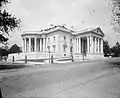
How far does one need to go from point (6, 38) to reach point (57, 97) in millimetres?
14051

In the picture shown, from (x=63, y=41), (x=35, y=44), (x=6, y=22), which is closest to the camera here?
(x=6, y=22)

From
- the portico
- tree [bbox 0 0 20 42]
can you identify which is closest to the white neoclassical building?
the portico

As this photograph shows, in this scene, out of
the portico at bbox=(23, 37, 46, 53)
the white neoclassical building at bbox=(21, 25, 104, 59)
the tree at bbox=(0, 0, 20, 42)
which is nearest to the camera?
the tree at bbox=(0, 0, 20, 42)

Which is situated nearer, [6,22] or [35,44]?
[6,22]

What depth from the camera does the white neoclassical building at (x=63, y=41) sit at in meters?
53.9

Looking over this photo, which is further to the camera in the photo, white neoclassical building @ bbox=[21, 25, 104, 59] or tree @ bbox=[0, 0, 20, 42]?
white neoclassical building @ bbox=[21, 25, 104, 59]

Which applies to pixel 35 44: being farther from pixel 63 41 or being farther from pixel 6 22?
pixel 6 22

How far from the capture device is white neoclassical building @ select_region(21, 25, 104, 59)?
5388cm

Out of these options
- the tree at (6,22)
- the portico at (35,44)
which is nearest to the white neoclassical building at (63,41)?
the portico at (35,44)

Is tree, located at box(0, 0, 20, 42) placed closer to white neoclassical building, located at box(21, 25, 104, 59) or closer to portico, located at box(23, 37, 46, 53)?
white neoclassical building, located at box(21, 25, 104, 59)

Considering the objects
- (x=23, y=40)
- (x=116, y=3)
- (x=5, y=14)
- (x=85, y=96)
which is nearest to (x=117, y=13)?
(x=116, y=3)

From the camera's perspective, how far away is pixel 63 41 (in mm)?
54969

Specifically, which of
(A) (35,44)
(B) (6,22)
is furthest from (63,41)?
(B) (6,22)

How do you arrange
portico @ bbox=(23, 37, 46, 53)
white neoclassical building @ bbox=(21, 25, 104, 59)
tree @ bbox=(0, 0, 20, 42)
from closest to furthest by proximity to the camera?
tree @ bbox=(0, 0, 20, 42) → white neoclassical building @ bbox=(21, 25, 104, 59) → portico @ bbox=(23, 37, 46, 53)
